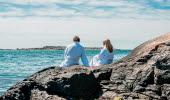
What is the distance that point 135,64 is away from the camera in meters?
8.79

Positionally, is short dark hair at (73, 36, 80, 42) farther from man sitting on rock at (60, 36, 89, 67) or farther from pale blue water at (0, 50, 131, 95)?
pale blue water at (0, 50, 131, 95)

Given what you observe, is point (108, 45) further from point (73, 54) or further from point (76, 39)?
point (73, 54)

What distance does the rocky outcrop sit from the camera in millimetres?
8133

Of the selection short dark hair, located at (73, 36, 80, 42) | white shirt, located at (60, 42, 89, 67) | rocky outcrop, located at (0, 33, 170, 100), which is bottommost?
rocky outcrop, located at (0, 33, 170, 100)

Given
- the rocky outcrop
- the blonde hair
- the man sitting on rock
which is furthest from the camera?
the blonde hair

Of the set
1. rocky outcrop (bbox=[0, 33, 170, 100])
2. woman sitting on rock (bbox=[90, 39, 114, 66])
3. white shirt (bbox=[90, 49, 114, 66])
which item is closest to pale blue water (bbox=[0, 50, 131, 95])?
white shirt (bbox=[90, 49, 114, 66])

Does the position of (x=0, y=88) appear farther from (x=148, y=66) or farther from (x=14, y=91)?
(x=148, y=66)

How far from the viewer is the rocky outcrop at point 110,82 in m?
8.13

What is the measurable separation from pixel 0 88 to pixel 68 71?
8385 millimetres

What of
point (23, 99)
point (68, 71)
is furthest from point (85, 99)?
A: point (23, 99)

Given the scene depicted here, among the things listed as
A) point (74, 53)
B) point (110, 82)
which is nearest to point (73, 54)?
point (74, 53)

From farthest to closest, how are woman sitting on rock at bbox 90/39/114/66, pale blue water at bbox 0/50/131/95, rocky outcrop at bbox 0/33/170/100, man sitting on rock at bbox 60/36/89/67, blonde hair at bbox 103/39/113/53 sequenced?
pale blue water at bbox 0/50/131/95 → woman sitting on rock at bbox 90/39/114/66 → blonde hair at bbox 103/39/113/53 → man sitting on rock at bbox 60/36/89/67 → rocky outcrop at bbox 0/33/170/100

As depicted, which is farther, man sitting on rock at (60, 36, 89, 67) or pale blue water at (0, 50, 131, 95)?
pale blue water at (0, 50, 131, 95)

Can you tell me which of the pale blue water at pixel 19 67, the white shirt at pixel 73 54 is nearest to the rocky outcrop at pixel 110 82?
the white shirt at pixel 73 54
